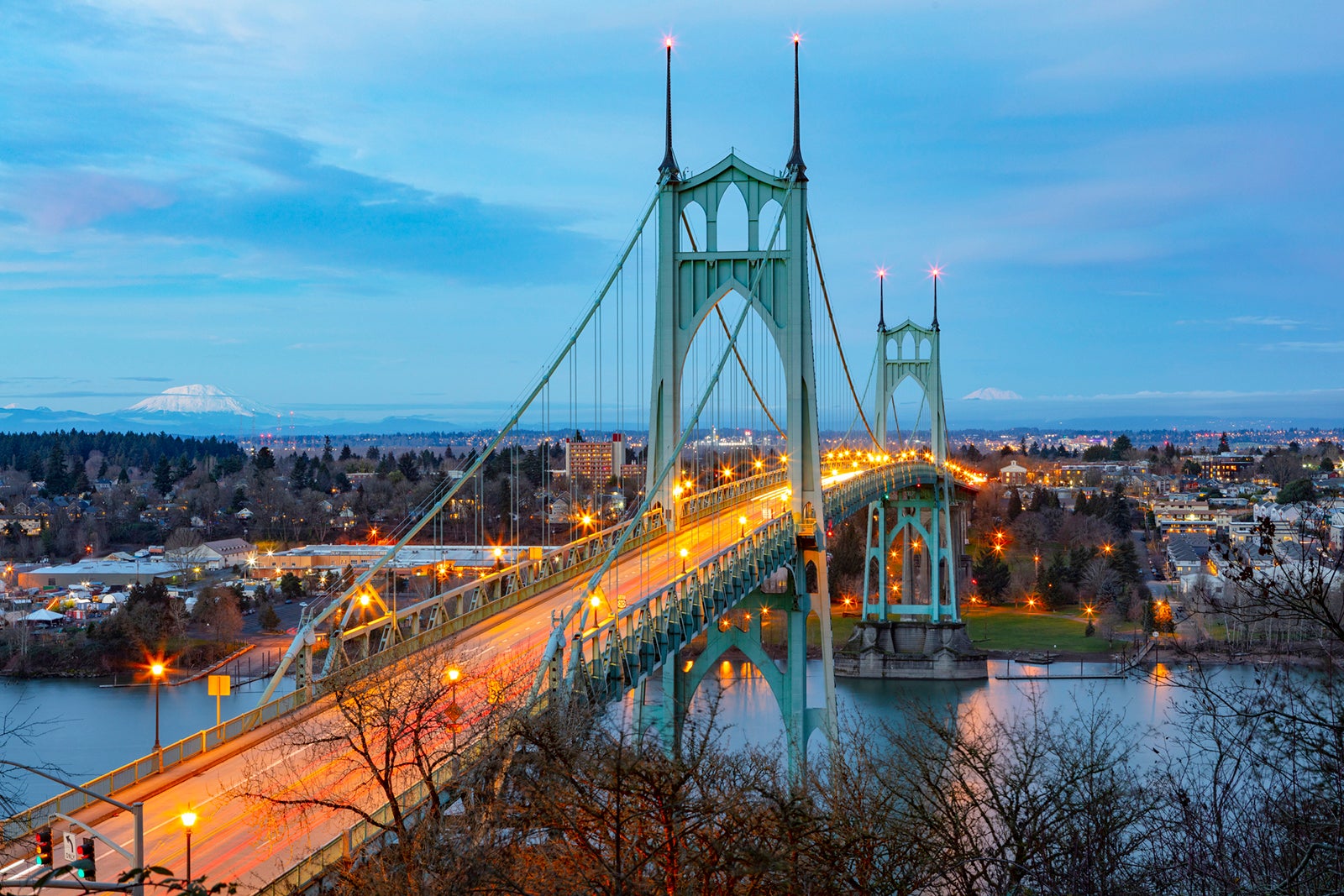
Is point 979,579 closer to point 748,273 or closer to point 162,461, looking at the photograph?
point 748,273

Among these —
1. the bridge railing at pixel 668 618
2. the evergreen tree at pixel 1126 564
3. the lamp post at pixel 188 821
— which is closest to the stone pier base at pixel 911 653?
the evergreen tree at pixel 1126 564

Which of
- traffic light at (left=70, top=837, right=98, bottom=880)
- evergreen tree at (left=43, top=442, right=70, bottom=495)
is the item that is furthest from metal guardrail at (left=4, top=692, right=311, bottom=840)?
evergreen tree at (left=43, top=442, right=70, bottom=495)

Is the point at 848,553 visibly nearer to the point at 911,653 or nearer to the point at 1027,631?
the point at 1027,631

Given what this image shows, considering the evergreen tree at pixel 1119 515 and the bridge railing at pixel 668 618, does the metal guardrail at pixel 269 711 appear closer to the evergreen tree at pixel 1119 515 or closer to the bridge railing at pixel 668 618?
the bridge railing at pixel 668 618

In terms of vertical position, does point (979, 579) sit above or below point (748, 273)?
below

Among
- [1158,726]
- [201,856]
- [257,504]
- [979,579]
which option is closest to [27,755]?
[201,856]

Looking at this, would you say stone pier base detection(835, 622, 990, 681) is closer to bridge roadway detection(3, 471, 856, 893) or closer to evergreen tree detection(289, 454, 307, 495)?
bridge roadway detection(3, 471, 856, 893)
